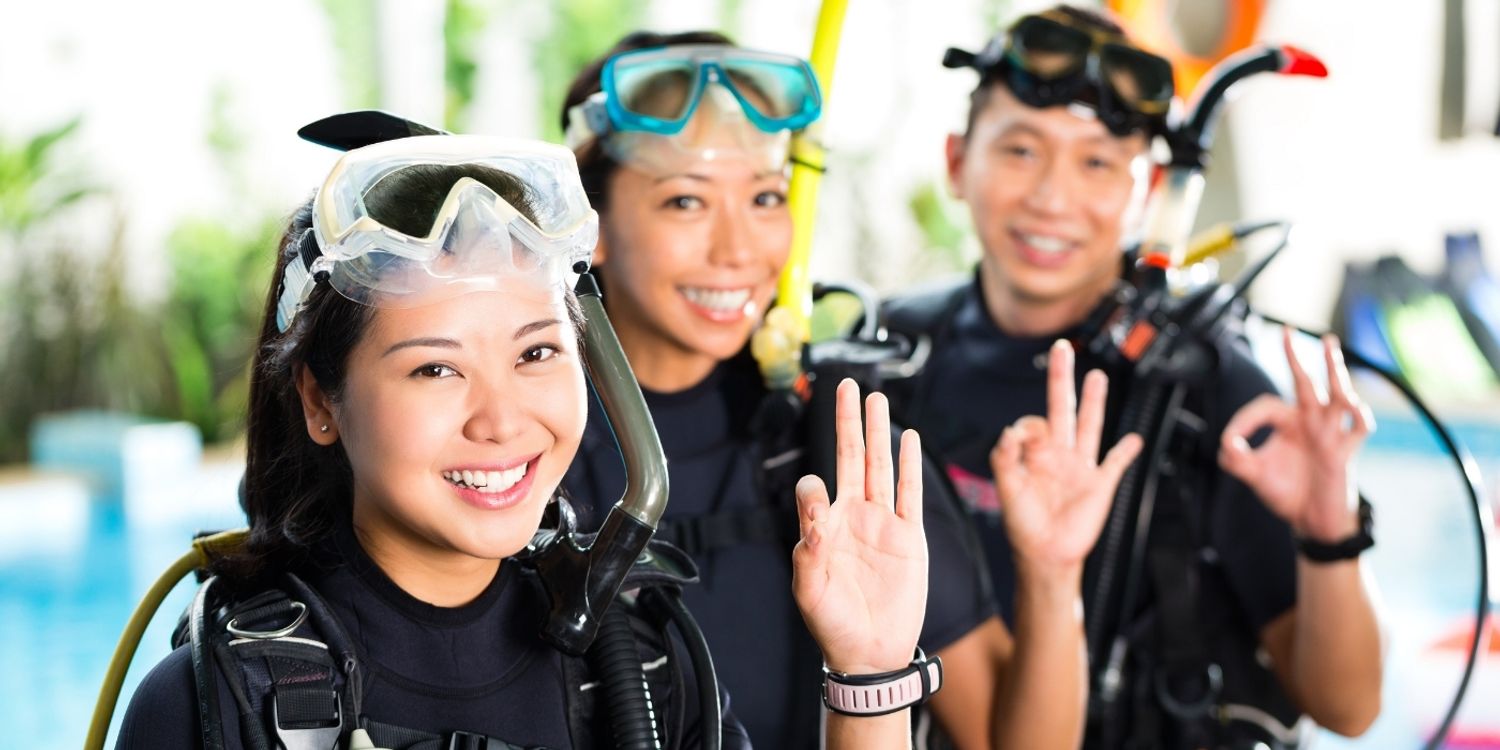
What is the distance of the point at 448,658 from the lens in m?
1.53

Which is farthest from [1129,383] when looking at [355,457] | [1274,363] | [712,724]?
[355,457]

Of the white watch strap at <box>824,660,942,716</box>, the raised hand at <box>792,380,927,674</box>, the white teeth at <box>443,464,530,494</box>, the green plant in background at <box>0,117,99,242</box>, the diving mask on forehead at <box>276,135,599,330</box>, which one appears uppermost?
the diving mask on forehead at <box>276,135,599,330</box>

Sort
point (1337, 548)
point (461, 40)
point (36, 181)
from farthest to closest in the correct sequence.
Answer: point (461, 40) → point (36, 181) → point (1337, 548)

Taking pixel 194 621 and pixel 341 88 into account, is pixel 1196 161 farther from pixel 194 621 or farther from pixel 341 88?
pixel 341 88

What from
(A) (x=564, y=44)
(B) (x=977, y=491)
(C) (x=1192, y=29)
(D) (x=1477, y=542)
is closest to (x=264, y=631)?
(B) (x=977, y=491)

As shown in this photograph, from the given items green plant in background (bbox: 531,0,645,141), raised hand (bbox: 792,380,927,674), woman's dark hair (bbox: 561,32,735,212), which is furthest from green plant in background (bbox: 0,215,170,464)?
raised hand (bbox: 792,380,927,674)

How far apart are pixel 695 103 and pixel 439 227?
2.28 feet

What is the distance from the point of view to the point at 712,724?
151cm

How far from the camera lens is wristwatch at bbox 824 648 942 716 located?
1.51 meters

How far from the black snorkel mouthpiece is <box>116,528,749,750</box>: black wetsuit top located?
0.18ft

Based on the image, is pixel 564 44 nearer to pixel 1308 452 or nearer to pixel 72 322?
pixel 72 322

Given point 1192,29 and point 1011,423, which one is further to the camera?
point 1192,29

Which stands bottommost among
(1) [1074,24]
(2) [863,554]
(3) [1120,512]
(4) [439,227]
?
(3) [1120,512]

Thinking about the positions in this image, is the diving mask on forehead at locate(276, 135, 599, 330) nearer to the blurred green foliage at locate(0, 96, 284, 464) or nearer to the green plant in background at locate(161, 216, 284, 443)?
the blurred green foliage at locate(0, 96, 284, 464)
